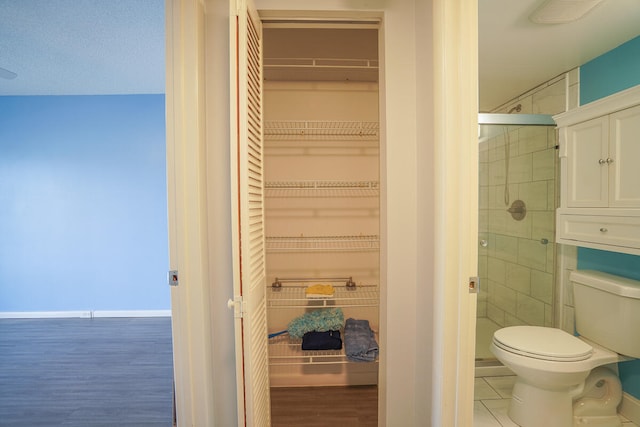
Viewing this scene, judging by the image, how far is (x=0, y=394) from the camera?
6.15 feet

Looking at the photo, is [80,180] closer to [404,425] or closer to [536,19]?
[404,425]

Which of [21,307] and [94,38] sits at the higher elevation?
[94,38]

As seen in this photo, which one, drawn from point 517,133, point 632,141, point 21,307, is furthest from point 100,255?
point 632,141

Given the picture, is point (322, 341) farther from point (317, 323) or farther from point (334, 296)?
point (334, 296)

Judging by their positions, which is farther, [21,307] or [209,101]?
[21,307]

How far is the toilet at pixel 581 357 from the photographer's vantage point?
4.60 feet

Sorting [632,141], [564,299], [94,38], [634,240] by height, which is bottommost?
[564,299]

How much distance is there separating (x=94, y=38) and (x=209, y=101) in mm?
1563

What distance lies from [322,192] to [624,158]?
5.57 feet

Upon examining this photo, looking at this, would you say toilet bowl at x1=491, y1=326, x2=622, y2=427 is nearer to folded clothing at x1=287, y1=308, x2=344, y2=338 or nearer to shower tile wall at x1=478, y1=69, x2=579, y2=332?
shower tile wall at x1=478, y1=69, x2=579, y2=332

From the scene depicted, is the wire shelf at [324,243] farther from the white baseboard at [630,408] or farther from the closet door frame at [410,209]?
the white baseboard at [630,408]

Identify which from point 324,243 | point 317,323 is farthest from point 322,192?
point 317,323

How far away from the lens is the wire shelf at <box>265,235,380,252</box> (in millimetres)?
1980

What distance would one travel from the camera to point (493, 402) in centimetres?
178
